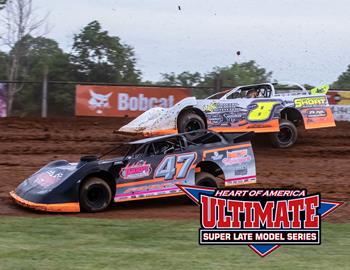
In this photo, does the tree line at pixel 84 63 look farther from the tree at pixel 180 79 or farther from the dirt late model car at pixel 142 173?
the dirt late model car at pixel 142 173

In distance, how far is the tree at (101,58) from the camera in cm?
2295

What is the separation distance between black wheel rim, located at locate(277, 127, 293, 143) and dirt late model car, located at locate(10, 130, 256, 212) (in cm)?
510

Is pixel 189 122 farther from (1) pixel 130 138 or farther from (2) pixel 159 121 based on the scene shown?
(1) pixel 130 138

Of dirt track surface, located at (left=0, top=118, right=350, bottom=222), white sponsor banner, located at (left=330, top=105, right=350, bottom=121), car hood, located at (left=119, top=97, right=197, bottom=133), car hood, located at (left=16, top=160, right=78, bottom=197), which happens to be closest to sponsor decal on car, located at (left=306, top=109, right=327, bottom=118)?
dirt track surface, located at (left=0, top=118, right=350, bottom=222)

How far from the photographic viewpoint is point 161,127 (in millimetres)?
12805

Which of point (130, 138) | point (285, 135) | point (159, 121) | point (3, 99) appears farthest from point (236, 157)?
point (3, 99)

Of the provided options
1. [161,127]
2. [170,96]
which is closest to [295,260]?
[161,127]

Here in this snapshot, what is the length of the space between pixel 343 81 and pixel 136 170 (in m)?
18.1

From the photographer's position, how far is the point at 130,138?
1477 cm

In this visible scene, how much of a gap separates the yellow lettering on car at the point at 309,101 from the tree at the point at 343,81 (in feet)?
29.5

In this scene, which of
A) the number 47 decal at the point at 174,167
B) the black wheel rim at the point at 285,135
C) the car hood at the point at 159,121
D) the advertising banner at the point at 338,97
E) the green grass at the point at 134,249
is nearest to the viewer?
the green grass at the point at 134,249

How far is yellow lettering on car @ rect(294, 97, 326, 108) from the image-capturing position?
1414 cm

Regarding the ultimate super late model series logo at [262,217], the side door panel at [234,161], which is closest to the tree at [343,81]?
the side door panel at [234,161]

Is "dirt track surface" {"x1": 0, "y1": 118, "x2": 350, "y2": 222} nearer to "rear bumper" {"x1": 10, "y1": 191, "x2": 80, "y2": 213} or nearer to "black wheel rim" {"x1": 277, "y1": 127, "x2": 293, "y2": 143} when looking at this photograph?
"rear bumper" {"x1": 10, "y1": 191, "x2": 80, "y2": 213}
